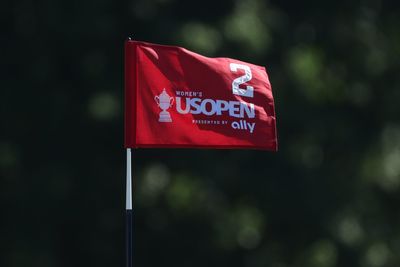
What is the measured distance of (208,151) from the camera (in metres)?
8.14

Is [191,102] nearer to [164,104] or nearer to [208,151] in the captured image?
[164,104]

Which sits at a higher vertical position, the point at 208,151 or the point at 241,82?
the point at 241,82

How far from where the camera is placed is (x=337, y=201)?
8.62 meters

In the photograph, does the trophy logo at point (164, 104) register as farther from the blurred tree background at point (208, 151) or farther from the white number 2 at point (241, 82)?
the blurred tree background at point (208, 151)

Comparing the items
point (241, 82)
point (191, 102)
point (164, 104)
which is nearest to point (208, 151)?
point (241, 82)

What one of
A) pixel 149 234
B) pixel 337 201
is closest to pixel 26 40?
pixel 149 234

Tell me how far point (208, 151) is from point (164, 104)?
8.92 ft

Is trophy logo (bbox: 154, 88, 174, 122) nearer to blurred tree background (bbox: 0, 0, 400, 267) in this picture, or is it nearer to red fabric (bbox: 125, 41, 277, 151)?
red fabric (bbox: 125, 41, 277, 151)

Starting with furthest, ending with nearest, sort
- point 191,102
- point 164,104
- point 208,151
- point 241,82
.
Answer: point 208,151
point 241,82
point 191,102
point 164,104

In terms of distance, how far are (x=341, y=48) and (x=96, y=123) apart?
2396 millimetres

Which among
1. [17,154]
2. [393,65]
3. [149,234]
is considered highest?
[393,65]

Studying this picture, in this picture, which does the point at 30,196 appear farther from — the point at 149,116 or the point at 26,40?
the point at 149,116

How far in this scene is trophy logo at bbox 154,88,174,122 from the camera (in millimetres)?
5438

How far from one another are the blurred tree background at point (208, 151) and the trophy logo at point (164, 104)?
232 cm
